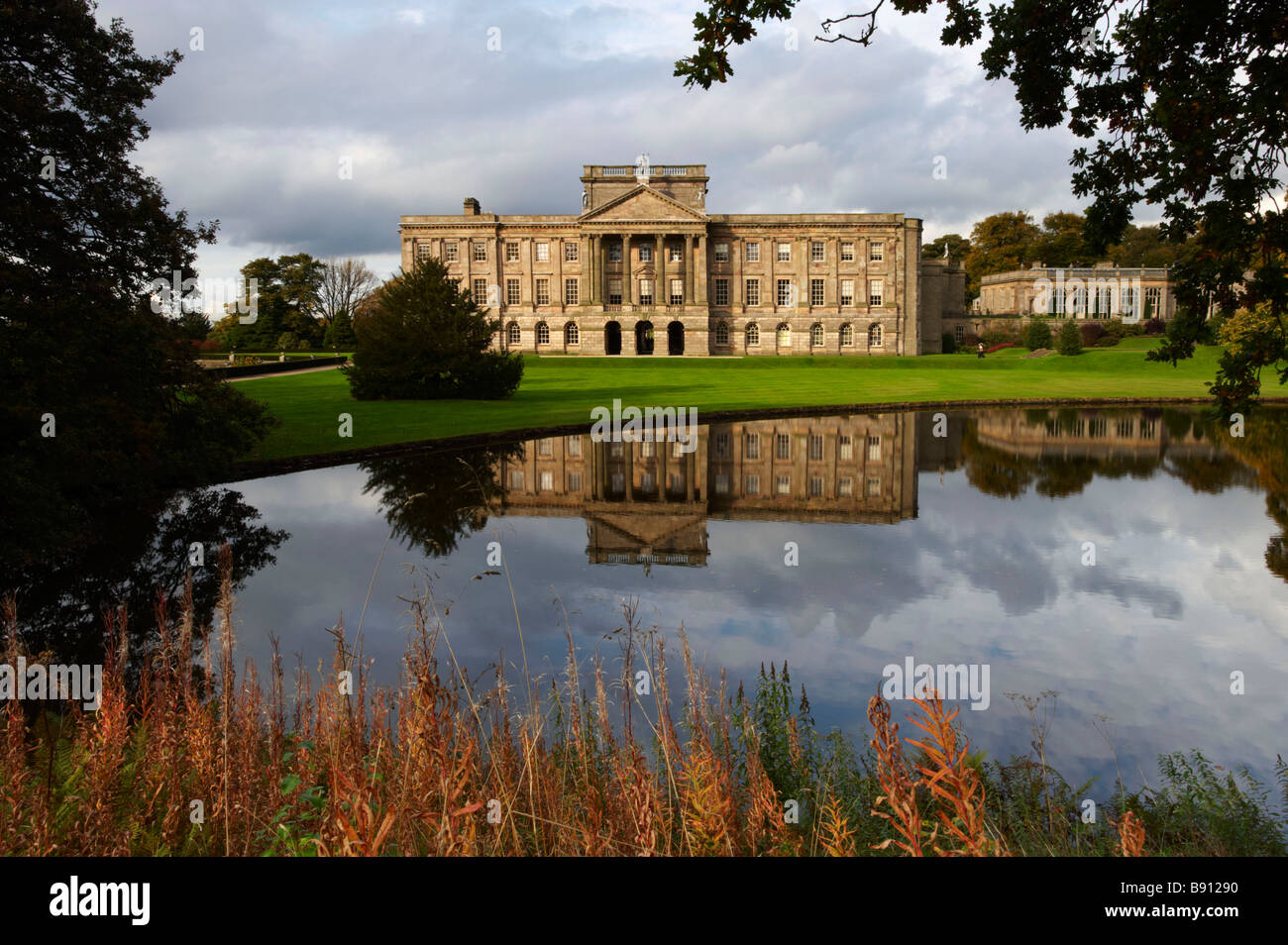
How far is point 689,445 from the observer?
79.0 ft

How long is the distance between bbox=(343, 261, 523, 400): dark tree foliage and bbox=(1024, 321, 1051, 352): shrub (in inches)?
1912

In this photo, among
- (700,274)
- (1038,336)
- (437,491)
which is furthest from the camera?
(700,274)

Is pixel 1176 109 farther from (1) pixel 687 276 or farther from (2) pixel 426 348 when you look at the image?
(1) pixel 687 276

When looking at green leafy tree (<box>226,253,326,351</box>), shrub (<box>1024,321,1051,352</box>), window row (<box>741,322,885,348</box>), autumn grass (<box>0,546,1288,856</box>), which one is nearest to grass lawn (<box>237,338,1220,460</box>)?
shrub (<box>1024,321,1051,352</box>)

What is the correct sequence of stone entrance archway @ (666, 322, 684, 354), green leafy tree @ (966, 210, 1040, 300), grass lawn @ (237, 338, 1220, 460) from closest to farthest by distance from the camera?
grass lawn @ (237, 338, 1220, 460) < stone entrance archway @ (666, 322, 684, 354) < green leafy tree @ (966, 210, 1040, 300)

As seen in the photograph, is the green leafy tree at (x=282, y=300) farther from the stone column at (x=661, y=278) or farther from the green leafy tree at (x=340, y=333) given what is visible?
the stone column at (x=661, y=278)

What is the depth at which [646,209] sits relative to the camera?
7281 cm

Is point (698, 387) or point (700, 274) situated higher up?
point (700, 274)

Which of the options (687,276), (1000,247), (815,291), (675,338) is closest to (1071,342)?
(815,291)

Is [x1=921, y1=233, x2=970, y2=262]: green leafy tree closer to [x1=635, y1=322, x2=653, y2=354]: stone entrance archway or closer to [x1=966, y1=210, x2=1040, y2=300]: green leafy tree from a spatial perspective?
[x1=966, y1=210, x2=1040, y2=300]: green leafy tree

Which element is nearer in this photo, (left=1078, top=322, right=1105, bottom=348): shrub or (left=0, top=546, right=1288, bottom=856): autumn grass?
(left=0, top=546, right=1288, bottom=856): autumn grass

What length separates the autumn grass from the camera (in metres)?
3.81

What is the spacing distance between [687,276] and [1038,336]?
28.2m
